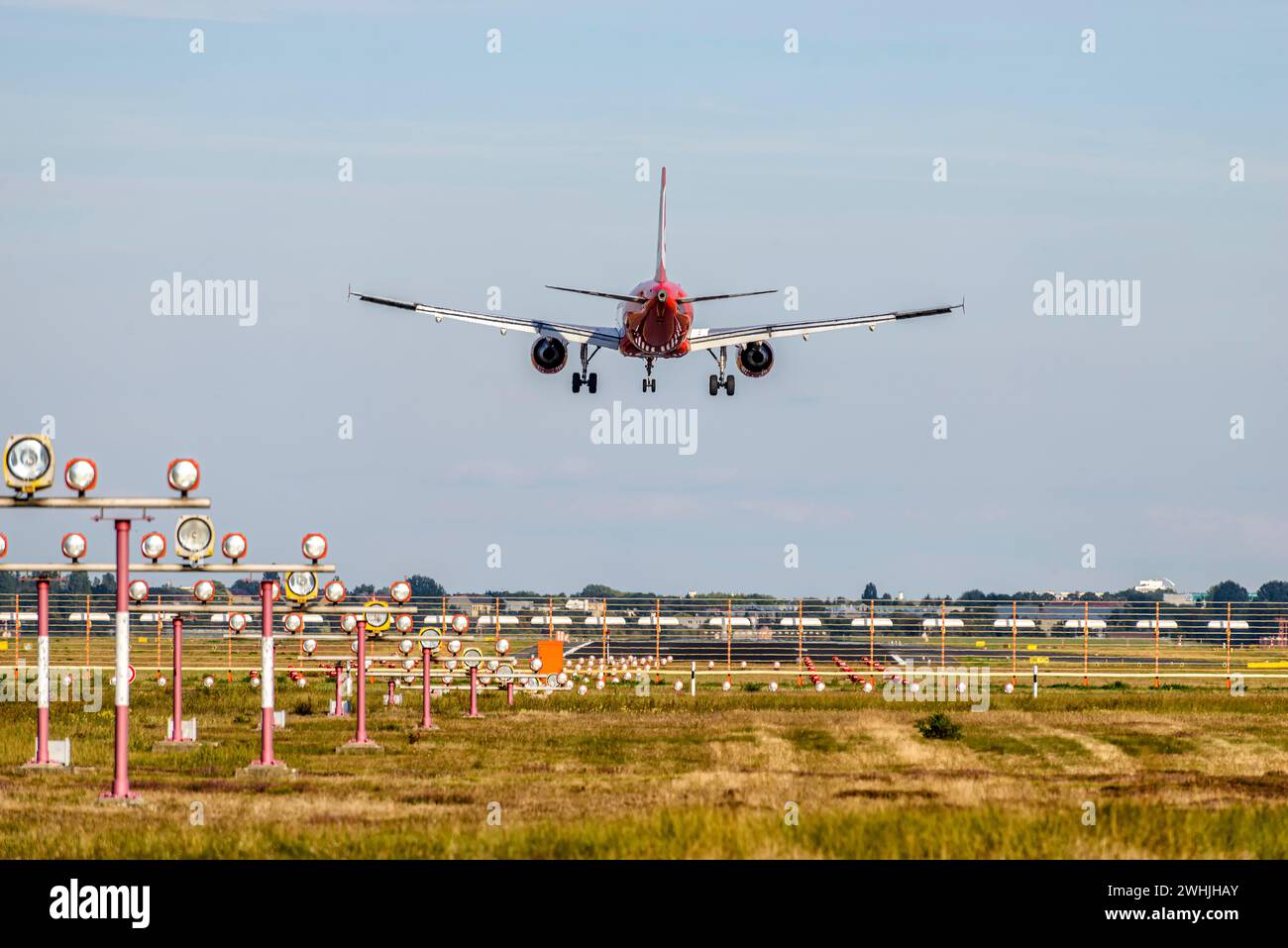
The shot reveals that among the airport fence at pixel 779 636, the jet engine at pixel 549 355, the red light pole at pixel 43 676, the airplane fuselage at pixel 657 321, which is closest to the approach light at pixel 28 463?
the red light pole at pixel 43 676

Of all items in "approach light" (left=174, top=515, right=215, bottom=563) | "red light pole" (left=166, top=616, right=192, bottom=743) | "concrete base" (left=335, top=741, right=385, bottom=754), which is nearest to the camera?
"approach light" (left=174, top=515, right=215, bottom=563)

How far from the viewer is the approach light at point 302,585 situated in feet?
134

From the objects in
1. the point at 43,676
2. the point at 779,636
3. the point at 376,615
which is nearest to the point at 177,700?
the point at 43,676

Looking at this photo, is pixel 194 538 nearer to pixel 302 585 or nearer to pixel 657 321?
pixel 302 585

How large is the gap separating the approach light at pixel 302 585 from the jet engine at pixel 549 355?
27.1 m

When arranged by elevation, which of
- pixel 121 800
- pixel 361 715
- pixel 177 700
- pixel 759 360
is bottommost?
pixel 121 800

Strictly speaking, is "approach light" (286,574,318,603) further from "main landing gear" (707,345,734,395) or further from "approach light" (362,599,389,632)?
"main landing gear" (707,345,734,395)

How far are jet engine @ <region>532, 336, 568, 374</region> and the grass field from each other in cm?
1409

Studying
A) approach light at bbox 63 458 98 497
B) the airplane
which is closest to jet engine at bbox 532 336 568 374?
the airplane

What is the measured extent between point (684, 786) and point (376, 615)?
612 inches

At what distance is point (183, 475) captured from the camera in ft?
99.5

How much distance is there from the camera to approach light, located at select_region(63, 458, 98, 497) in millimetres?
29547
